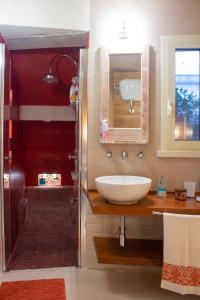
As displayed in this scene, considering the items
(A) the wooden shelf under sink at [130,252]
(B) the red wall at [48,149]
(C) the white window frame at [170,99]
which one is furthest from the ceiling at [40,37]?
(A) the wooden shelf under sink at [130,252]

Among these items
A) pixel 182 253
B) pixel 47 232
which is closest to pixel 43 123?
pixel 47 232

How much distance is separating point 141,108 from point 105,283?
1521mm

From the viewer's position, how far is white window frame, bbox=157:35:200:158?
243 centimetres

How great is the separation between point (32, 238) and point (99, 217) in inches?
44.1

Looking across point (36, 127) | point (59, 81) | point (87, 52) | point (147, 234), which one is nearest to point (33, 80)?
point (59, 81)

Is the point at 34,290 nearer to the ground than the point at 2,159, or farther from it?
nearer to the ground

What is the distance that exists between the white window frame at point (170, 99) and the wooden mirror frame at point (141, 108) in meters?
0.15

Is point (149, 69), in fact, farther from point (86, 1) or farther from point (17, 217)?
point (17, 217)

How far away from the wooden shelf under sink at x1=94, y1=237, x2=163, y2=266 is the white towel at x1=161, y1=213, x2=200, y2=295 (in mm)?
180

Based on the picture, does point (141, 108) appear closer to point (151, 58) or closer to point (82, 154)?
point (151, 58)

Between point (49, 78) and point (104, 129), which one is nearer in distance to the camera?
point (104, 129)

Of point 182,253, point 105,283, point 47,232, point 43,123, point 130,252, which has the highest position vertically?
point 43,123

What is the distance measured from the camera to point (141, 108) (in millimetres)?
2426

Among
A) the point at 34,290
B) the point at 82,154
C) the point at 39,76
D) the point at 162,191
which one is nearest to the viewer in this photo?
the point at 34,290
